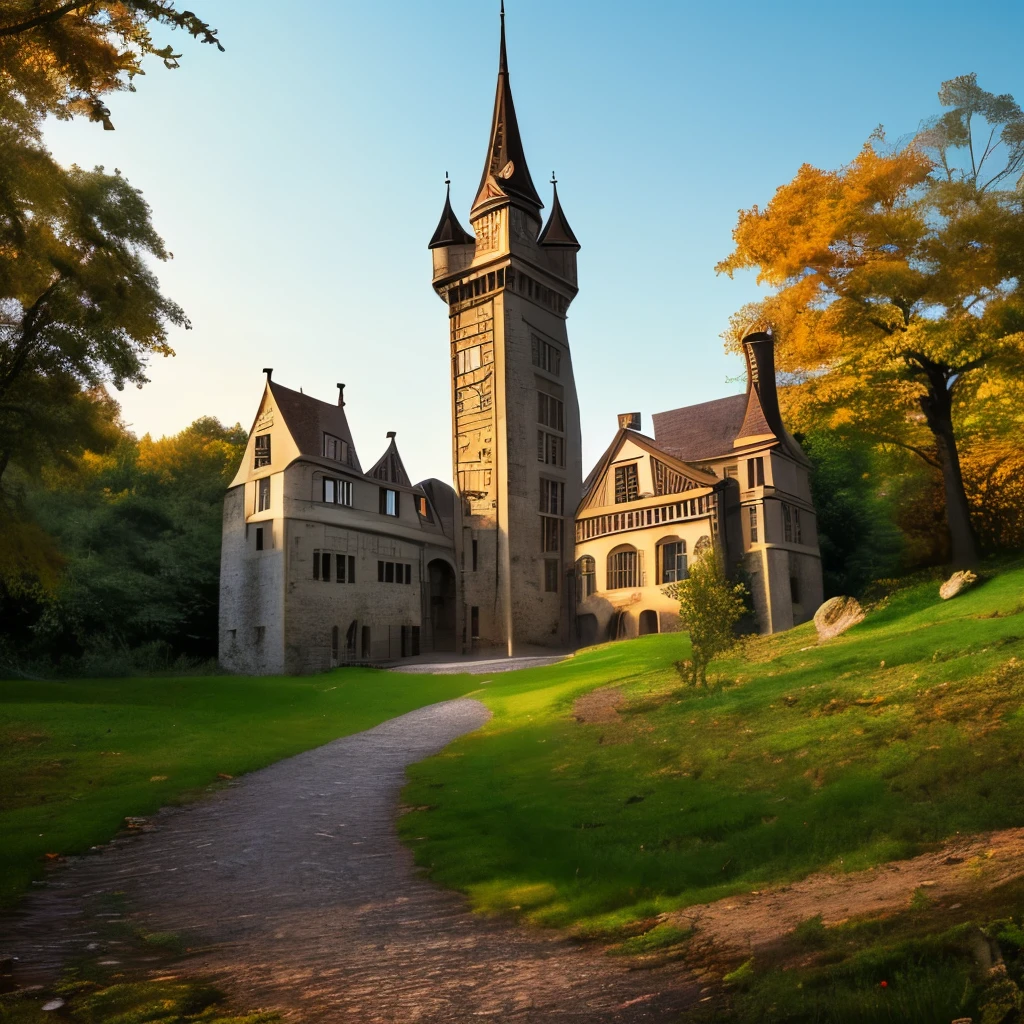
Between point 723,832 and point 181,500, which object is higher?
point 181,500

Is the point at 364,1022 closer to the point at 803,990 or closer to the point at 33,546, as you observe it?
the point at 803,990

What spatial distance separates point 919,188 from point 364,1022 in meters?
28.8

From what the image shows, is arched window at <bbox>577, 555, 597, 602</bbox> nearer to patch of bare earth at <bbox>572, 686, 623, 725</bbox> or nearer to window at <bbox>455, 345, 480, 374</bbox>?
window at <bbox>455, 345, 480, 374</bbox>

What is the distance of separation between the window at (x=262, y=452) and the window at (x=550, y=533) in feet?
55.3

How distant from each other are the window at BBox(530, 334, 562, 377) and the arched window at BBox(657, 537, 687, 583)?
1544 centimetres

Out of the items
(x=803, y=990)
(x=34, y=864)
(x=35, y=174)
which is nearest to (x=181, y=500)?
(x=35, y=174)

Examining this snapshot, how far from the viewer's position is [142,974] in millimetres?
7168

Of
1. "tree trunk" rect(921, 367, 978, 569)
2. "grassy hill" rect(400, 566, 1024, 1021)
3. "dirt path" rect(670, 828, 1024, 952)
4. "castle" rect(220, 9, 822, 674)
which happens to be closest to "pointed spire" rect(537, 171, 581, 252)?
"castle" rect(220, 9, 822, 674)

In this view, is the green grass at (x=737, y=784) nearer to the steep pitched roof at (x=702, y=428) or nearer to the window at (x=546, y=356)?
the steep pitched roof at (x=702, y=428)

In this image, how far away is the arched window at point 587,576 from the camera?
48741 millimetres

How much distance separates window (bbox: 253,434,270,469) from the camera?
4588cm

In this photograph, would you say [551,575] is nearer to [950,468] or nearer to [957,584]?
[950,468]

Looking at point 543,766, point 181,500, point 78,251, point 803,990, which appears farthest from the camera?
point 181,500

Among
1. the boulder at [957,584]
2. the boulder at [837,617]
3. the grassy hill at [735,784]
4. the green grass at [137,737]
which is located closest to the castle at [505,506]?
the green grass at [137,737]
